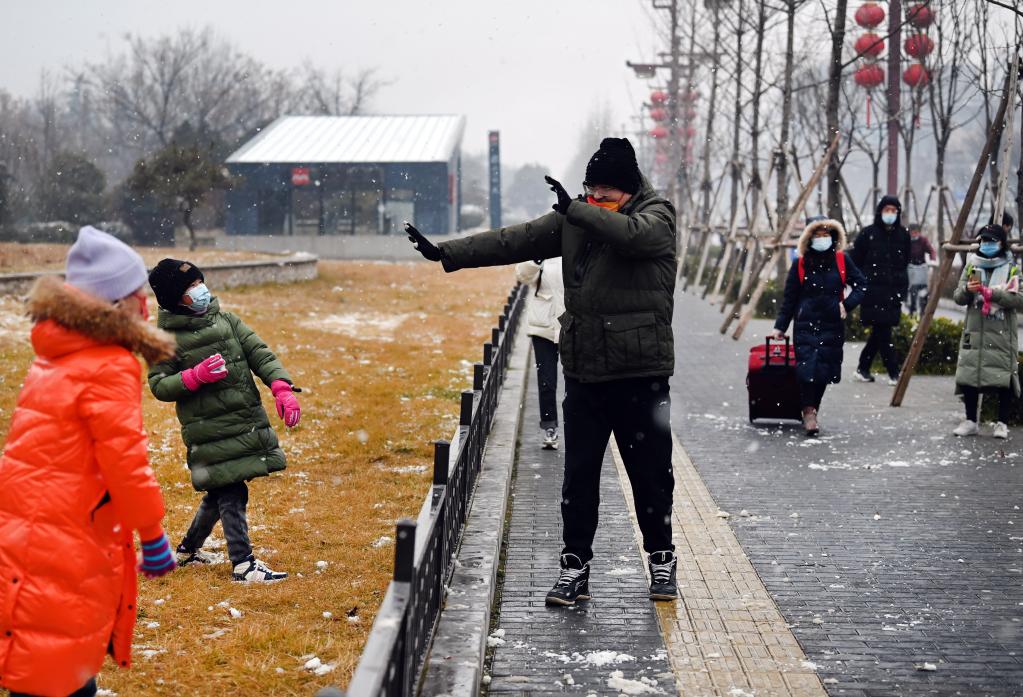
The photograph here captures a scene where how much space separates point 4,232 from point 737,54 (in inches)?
939

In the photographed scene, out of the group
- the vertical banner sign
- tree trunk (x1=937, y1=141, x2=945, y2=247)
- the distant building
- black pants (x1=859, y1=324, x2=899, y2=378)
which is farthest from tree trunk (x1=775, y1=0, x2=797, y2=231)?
the vertical banner sign

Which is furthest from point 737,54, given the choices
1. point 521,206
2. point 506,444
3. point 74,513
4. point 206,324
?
point 521,206

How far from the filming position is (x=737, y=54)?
26.2 m

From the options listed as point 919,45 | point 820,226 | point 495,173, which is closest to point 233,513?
point 820,226

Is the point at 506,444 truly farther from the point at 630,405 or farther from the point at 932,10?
the point at 932,10

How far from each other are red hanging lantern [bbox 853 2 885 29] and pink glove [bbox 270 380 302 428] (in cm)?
1656

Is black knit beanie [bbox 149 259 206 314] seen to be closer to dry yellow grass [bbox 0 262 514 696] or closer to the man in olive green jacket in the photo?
the man in olive green jacket

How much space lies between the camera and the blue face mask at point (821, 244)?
980 cm

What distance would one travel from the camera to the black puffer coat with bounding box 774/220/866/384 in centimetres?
977

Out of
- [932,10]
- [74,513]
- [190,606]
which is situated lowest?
[190,606]

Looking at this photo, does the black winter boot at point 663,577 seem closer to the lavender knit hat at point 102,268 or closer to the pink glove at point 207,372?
the pink glove at point 207,372

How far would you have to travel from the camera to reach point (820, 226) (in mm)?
9766

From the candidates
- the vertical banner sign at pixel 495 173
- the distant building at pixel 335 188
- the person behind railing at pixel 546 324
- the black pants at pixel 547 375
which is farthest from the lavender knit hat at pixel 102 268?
the vertical banner sign at pixel 495 173

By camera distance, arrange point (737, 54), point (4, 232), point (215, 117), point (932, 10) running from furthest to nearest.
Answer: point (215, 117) → point (4, 232) → point (737, 54) → point (932, 10)
